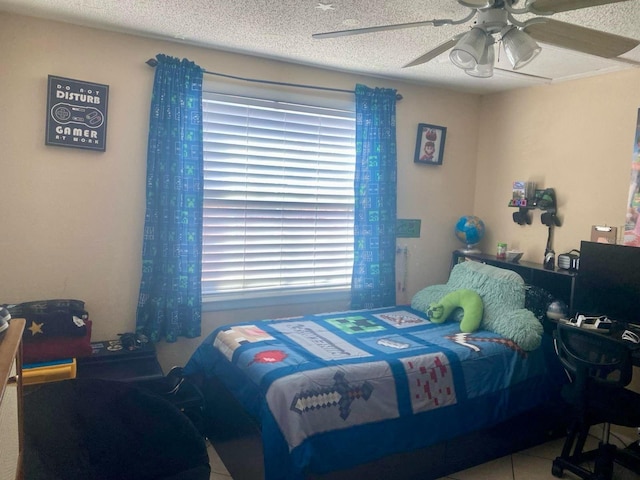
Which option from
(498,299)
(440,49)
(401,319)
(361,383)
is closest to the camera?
(440,49)

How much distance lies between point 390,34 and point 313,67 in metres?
0.88

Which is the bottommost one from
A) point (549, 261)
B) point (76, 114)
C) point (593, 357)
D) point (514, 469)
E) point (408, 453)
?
point (514, 469)

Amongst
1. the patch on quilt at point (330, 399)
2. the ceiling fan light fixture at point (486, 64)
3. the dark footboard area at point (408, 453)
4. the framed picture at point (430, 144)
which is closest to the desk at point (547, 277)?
the dark footboard area at point (408, 453)

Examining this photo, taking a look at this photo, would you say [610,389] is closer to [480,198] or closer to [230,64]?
[480,198]

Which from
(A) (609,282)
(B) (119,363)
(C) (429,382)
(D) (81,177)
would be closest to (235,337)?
(B) (119,363)

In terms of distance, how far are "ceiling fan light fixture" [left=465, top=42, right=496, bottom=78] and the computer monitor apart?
5.13ft

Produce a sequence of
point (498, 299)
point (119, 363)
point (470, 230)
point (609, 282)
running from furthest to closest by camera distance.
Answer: point (470, 230) → point (498, 299) → point (609, 282) → point (119, 363)

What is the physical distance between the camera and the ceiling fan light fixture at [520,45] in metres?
1.79

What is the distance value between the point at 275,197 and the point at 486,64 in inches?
70.5

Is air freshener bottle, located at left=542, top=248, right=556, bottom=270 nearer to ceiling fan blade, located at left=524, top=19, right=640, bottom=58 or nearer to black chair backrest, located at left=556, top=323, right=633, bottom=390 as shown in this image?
black chair backrest, located at left=556, top=323, right=633, bottom=390

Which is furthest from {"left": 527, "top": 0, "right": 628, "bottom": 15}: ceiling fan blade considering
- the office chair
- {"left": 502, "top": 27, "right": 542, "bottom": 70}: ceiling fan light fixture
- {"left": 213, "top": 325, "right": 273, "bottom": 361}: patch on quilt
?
{"left": 213, "top": 325, "right": 273, "bottom": 361}: patch on quilt

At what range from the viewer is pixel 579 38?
6.07ft

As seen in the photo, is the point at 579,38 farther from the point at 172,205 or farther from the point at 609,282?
the point at 172,205

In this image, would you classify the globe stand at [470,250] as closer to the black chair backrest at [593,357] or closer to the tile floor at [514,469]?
the black chair backrest at [593,357]
